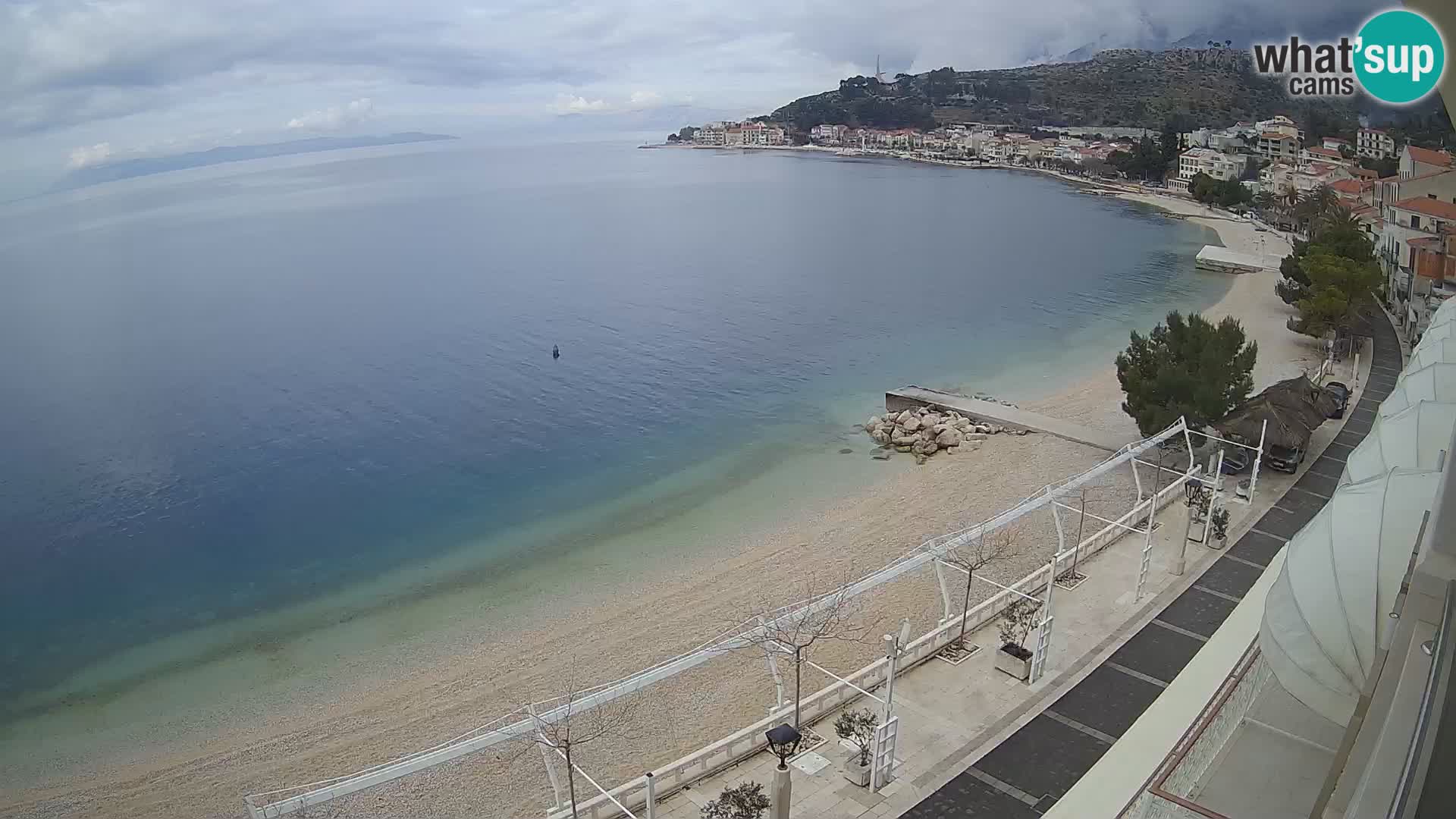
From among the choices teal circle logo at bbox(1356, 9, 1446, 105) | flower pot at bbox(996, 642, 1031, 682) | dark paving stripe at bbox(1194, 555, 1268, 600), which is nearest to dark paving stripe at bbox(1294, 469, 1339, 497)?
dark paving stripe at bbox(1194, 555, 1268, 600)

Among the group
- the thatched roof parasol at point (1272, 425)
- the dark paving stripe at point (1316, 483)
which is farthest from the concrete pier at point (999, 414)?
the dark paving stripe at point (1316, 483)

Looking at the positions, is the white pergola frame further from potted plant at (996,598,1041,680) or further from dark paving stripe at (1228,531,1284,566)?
dark paving stripe at (1228,531,1284,566)

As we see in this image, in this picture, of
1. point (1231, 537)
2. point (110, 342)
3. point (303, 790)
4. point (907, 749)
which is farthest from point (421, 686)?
point (110, 342)

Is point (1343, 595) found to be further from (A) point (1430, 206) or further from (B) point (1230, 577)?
(A) point (1430, 206)

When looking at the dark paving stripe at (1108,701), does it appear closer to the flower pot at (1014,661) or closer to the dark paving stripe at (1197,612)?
the flower pot at (1014,661)

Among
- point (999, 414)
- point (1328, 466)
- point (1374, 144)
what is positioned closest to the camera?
point (1328, 466)

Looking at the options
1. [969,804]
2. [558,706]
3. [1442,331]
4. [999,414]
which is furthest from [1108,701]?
[999,414]
